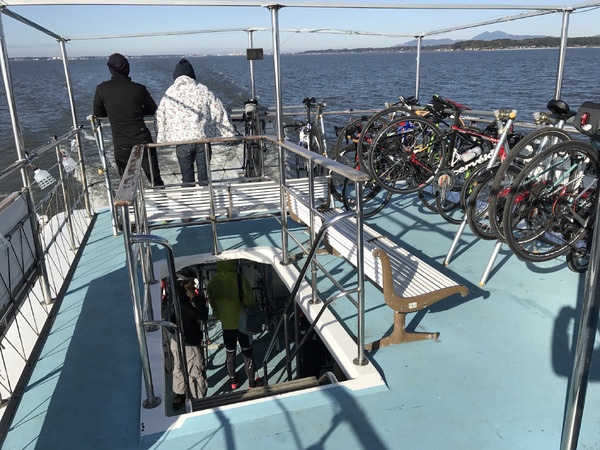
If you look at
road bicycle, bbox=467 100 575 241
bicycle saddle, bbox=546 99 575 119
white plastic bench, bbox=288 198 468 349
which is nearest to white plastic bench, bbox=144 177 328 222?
white plastic bench, bbox=288 198 468 349

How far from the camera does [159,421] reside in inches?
105

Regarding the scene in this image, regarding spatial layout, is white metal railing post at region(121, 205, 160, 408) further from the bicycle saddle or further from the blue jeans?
the bicycle saddle

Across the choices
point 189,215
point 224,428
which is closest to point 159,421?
point 224,428

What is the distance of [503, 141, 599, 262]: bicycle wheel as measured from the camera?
368 cm

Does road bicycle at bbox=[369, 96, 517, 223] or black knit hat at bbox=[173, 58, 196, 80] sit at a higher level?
black knit hat at bbox=[173, 58, 196, 80]

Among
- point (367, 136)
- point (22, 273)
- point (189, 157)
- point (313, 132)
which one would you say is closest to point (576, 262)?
point (367, 136)

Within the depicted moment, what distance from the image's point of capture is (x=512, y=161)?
3717 mm

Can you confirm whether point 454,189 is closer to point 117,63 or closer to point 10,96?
point 117,63

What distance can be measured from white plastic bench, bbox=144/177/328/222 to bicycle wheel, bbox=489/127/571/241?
167 centimetres

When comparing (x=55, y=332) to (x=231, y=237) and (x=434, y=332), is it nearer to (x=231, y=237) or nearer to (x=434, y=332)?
(x=231, y=237)

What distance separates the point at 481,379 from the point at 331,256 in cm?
217

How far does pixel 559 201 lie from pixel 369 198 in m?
2.06

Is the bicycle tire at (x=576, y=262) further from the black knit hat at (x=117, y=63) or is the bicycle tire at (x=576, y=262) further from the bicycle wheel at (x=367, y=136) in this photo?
the black knit hat at (x=117, y=63)

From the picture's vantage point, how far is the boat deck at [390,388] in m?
2.56
